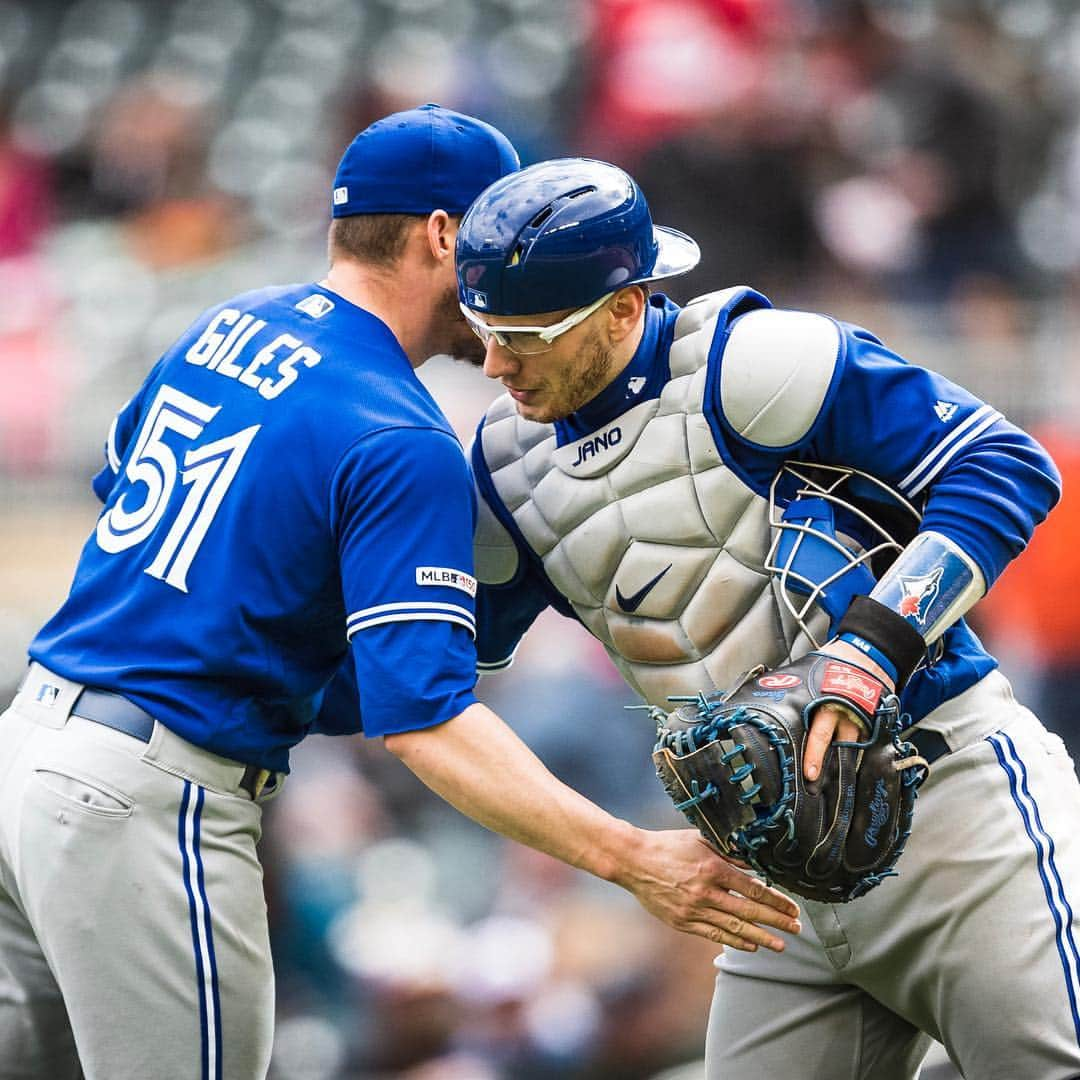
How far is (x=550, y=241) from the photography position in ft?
8.72

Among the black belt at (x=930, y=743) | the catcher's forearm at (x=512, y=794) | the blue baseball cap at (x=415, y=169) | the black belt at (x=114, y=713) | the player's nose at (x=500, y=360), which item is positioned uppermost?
the blue baseball cap at (x=415, y=169)

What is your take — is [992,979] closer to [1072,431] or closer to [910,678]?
[910,678]

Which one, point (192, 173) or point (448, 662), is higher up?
point (448, 662)

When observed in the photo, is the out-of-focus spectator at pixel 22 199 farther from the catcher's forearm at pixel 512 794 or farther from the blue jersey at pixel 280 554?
the catcher's forearm at pixel 512 794

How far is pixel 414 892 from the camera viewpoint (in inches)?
251

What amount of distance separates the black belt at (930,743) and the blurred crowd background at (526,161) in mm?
3590

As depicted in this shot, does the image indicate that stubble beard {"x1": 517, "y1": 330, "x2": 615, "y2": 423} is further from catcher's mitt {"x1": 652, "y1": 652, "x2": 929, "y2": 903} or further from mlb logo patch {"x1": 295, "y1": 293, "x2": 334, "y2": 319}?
catcher's mitt {"x1": 652, "y1": 652, "x2": 929, "y2": 903}

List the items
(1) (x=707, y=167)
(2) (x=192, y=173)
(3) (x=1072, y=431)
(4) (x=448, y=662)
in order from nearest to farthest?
(4) (x=448, y=662), (3) (x=1072, y=431), (1) (x=707, y=167), (2) (x=192, y=173)

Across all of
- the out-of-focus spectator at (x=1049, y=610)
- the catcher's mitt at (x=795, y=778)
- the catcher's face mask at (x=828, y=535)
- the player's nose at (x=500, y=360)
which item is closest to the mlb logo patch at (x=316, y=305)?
the player's nose at (x=500, y=360)

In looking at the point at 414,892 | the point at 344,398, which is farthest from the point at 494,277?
the point at 414,892

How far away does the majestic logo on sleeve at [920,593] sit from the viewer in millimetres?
2555

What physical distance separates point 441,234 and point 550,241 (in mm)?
360

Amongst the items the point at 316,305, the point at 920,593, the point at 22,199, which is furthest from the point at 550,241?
the point at 22,199

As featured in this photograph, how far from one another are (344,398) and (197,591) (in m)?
0.39
